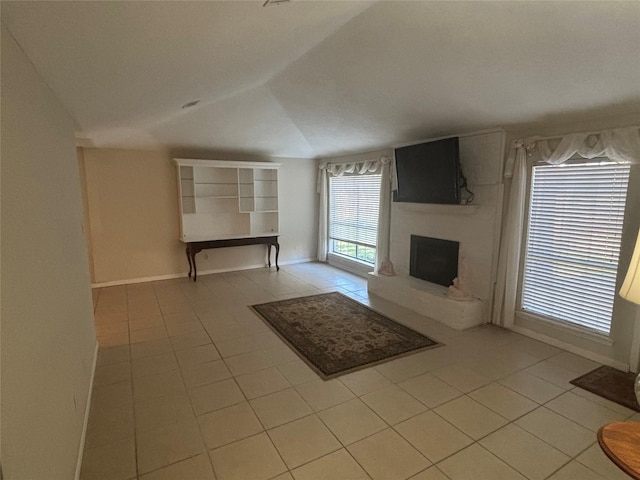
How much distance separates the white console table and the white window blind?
1.88ft

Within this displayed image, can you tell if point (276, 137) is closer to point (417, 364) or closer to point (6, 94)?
point (417, 364)

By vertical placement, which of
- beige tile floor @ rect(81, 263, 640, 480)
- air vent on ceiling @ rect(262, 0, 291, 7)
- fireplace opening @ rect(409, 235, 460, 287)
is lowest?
beige tile floor @ rect(81, 263, 640, 480)

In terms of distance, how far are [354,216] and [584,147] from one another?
392 centimetres

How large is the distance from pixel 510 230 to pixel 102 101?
13.3 feet

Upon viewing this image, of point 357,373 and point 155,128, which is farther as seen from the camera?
point 155,128

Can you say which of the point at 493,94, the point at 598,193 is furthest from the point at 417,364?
the point at 493,94

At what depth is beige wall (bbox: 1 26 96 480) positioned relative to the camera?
1.18 metres

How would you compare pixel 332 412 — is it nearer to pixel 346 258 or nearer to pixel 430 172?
pixel 430 172

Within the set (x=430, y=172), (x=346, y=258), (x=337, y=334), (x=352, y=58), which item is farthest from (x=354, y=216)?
(x=352, y=58)

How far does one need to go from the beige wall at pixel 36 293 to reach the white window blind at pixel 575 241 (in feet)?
13.7

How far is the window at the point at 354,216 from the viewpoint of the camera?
243 inches

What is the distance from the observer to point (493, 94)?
3.19m

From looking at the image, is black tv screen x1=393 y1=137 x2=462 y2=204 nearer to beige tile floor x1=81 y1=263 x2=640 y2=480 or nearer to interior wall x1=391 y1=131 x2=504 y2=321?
interior wall x1=391 y1=131 x2=504 y2=321

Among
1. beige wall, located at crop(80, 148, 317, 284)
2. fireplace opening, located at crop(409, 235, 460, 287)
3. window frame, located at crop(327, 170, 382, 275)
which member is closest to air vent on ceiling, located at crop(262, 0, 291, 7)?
fireplace opening, located at crop(409, 235, 460, 287)
